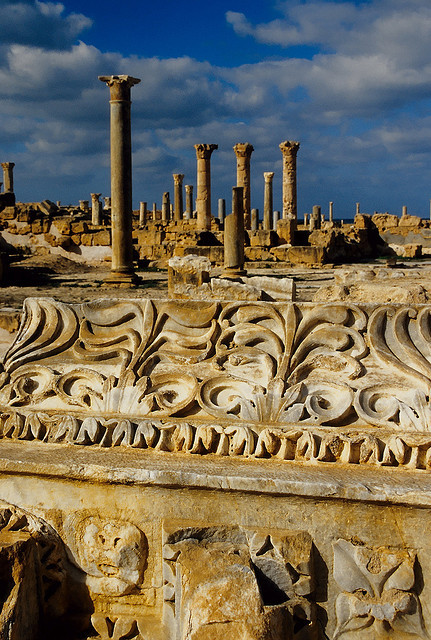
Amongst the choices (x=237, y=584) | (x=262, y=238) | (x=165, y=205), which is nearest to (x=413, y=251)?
(x=262, y=238)

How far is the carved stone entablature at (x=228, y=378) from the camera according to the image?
1.84 meters

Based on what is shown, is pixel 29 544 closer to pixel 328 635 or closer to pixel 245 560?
pixel 245 560

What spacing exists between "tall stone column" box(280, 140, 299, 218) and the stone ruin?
985 inches

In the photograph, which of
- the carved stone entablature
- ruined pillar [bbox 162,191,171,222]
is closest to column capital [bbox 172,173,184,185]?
ruined pillar [bbox 162,191,171,222]

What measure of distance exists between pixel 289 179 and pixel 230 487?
85.6 ft

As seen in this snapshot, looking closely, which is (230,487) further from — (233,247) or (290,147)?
(290,147)

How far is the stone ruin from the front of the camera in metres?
1.57

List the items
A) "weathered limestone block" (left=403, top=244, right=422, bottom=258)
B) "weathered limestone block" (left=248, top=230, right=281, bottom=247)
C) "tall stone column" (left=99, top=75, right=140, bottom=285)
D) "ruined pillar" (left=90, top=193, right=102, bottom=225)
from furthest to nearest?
"ruined pillar" (left=90, top=193, right=102, bottom=225), "weathered limestone block" (left=403, top=244, right=422, bottom=258), "weathered limestone block" (left=248, top=230, right=281, bottom=247), "tall stone column" (left=99, top=75, right=140, bottom=285)

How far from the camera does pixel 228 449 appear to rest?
1.82 metres

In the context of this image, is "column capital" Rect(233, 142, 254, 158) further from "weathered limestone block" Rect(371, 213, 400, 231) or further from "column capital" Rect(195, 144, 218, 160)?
→ "weathered limestone block" Rect(371, 213, 400, 231)

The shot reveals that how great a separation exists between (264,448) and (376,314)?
0.73 metres

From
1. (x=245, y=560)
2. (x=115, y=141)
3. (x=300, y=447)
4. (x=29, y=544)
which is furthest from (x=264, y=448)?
(x=115, y=141)

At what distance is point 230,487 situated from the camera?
165 cm

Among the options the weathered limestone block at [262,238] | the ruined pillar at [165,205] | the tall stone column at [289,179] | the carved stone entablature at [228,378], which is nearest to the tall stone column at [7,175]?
the ruined pillar at [165,205]
